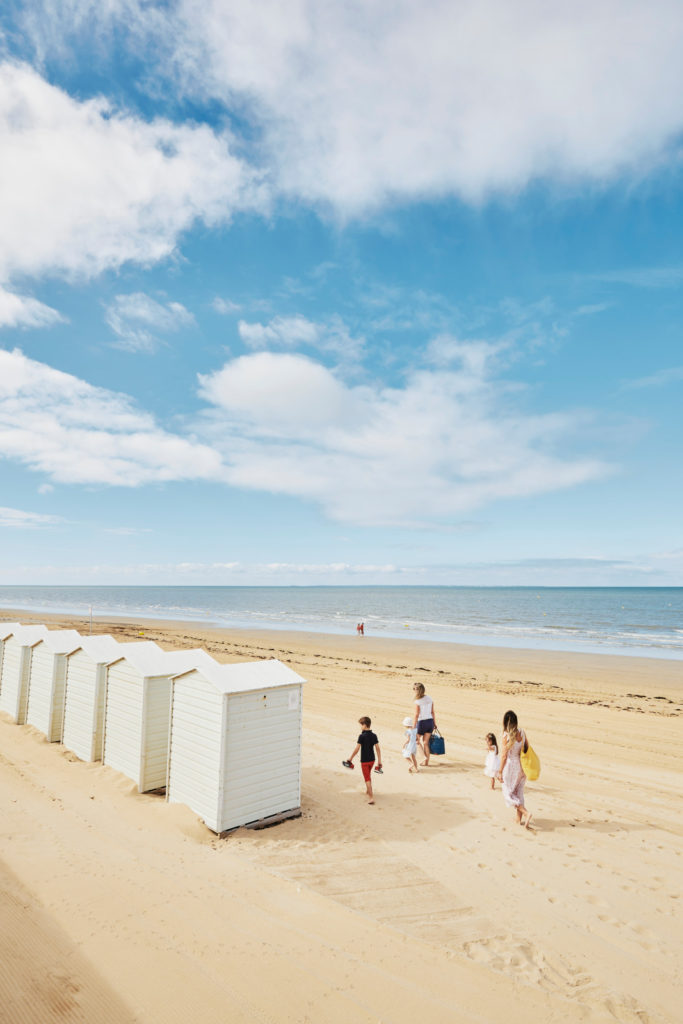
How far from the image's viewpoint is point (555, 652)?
36.2m

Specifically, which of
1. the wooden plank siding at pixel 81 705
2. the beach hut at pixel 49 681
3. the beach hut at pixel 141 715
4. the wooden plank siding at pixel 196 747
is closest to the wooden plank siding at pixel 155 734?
the beach hut at pixel 141 715

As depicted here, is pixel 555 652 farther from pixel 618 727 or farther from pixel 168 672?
A: pixel 168 672

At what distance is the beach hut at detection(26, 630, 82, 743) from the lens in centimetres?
1254

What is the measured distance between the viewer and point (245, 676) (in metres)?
8.88

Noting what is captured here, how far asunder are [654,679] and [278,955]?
2635 centimetres

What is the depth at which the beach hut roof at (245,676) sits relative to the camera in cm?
841

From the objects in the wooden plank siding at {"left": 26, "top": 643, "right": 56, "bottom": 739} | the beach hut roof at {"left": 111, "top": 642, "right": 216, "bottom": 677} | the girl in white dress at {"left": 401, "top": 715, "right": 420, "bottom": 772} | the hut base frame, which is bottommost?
the hut base frame

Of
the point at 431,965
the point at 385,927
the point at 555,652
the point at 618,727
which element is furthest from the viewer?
the point at 555,652

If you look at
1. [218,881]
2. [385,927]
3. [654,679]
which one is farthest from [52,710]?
[654,679]

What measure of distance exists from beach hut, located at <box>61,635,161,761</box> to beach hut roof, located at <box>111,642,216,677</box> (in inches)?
3.4

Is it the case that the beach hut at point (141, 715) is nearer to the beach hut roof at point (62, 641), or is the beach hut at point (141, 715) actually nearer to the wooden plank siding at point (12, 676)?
the beach hut roof at point (62, 641)

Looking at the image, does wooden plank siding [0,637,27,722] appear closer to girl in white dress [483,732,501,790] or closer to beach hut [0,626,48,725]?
beach hut [0,626,48,725]

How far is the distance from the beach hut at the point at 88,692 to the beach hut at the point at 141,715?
1.35ft

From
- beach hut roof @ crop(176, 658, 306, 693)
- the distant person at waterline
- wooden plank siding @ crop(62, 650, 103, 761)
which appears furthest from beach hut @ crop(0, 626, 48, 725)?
Answer: the distant person at waterline
